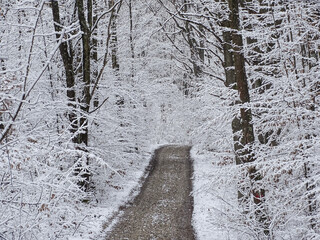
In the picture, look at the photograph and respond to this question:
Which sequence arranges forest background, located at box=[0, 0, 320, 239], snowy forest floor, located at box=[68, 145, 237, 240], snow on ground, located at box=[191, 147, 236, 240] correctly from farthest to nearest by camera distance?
snowy forest floor, located at box=[68, 145, 237, 240]
snow on ground, located at box=[191, 147, 236, 240]
forest background, located at box=[0, 0, 320, 239]

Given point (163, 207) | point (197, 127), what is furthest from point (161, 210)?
point (197, 127)

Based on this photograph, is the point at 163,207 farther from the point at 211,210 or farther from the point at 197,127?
the point at 197,127

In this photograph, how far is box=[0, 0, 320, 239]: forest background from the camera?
449 centimetres

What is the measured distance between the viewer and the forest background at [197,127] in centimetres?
449

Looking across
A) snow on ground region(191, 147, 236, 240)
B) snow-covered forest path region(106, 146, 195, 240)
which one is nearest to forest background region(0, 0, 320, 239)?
snow on ground region(191, 147, 236, 240)

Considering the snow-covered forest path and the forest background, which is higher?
the forest background

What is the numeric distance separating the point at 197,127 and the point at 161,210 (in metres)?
3.31

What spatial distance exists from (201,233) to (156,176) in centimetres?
715

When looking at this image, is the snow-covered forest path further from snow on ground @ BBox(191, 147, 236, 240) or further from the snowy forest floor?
snow on ground @ BBox(191, 147, 236, 240)

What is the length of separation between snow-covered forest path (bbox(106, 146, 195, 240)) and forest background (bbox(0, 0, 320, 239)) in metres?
0.58

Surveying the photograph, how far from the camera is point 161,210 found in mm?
10906

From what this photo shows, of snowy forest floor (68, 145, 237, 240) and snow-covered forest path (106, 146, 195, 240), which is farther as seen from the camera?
snow-covered forest path (106, 146, 195, 240)

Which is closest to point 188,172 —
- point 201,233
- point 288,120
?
point 201,233

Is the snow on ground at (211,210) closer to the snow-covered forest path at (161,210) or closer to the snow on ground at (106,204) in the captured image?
the snow-covered forest path at (161,210)
